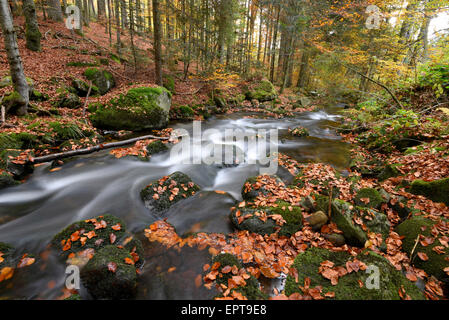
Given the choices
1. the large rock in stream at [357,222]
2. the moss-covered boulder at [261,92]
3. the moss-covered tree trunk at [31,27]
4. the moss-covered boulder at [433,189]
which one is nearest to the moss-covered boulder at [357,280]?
the large rock in stream at [357,222]

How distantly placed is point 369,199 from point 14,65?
11345mm

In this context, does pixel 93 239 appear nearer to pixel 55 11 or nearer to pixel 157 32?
pixel 157 32

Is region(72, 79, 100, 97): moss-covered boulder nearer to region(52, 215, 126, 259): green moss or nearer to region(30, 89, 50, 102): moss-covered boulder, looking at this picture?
region(30, 89, 50, 102): moss-covered boulder

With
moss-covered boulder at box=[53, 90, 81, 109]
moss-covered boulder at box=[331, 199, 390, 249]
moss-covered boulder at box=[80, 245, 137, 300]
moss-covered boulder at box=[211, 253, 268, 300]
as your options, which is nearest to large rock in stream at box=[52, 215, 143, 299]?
moss-covered boulder at box=[80, 245, 137, 300]

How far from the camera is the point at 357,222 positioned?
3816 millimetres

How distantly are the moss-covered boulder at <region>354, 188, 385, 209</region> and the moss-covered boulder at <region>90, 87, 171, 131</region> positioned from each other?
915cm

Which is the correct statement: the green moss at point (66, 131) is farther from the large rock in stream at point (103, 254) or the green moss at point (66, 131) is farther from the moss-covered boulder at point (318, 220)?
the moss-covered boulder at point (318, 220)

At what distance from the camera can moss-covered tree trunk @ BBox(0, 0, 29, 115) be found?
6.22 meters

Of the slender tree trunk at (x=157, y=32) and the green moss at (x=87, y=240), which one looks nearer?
the green moss at (x=87, y=240)

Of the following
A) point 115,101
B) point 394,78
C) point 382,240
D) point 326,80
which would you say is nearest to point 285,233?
point 382,240

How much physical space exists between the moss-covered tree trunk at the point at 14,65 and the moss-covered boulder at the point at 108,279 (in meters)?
7.89

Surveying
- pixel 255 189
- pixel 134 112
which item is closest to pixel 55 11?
pixel 134 112

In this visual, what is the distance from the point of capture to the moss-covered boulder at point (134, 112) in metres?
9.23

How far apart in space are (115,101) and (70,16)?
45.6ft
